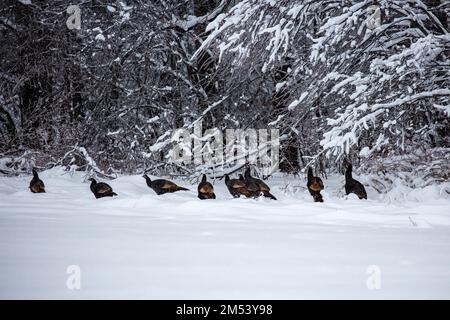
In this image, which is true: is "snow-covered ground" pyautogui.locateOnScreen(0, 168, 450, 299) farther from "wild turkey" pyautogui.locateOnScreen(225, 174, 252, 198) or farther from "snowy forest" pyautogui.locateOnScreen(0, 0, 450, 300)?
"wild turkey" pyautogui.locateOnScreen(225, 174, 252, 198)

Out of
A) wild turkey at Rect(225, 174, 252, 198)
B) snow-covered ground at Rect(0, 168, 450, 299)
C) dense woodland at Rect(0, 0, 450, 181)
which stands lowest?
snow-covered ground at Rect(0, 168, 450, 299)

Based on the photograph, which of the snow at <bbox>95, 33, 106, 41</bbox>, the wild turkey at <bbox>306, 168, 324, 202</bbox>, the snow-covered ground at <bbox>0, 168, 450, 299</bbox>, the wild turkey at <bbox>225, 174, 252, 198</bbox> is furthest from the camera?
the snow at <bbox>95, 33, 106, 41</bbox>

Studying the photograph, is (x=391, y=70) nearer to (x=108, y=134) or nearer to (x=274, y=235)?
(x=274, y=235)

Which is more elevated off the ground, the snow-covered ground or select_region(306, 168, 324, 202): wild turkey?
select_region(306, 168, 324, 202): wild turkey

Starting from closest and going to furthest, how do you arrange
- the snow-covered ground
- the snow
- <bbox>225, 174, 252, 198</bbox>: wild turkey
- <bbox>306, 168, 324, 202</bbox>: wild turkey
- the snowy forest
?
the snow-covered ground → the snowy forest → <bbox>306, 168, 324, 202</bbox>: wild turkey → <bbox>225, 174, 252, 198</bbox>: wild turkey → the snow

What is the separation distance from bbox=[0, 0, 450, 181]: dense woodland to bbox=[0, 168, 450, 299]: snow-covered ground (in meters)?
1.70

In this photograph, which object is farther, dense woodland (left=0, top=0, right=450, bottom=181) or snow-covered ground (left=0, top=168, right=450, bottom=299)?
dense woodland (left=0, top=0, right=450, bottom=181)

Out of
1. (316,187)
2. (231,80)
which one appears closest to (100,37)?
(231,80)

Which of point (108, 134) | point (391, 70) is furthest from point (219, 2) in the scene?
point (391, 70)

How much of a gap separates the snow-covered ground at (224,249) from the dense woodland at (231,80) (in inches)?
66.9

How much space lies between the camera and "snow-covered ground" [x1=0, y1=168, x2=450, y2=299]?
3367 mm

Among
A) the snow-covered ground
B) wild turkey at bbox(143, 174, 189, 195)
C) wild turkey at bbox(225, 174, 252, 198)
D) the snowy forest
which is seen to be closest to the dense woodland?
the snowy forest
